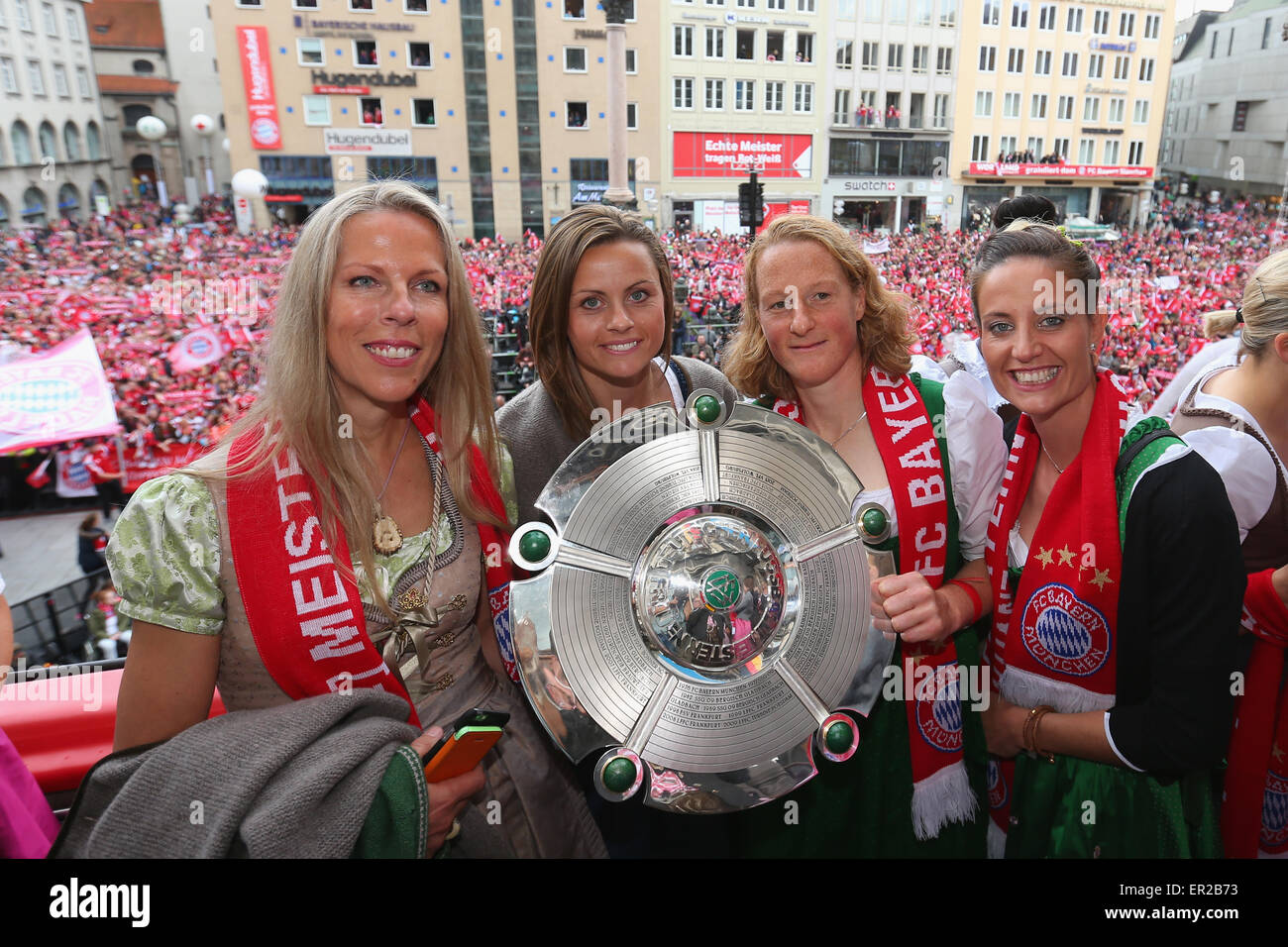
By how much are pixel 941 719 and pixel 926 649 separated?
126 mm

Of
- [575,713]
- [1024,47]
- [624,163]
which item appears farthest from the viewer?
[1024,47]

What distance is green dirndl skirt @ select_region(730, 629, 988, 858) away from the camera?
1.07 metres

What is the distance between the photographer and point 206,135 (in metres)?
12.5

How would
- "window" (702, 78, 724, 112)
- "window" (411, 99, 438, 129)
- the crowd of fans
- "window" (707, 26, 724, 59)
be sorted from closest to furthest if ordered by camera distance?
the crowd of fans < "window" (707, 26, 724, 59) < "window" (702, 78, 724, 112) < "window" (411, 99, 438, 129)

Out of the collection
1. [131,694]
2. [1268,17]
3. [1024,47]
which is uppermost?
[1268,17]

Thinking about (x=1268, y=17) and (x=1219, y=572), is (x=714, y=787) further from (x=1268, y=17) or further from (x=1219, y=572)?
(x=1268, y=17)

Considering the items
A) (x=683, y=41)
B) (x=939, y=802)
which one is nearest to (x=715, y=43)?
(x=683, y=41)

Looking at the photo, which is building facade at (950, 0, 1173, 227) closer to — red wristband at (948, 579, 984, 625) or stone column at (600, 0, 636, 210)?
stone column at (600, 0, 636, 210)

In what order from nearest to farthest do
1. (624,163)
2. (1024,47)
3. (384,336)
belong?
(384,336), (624,163), (1024,47)

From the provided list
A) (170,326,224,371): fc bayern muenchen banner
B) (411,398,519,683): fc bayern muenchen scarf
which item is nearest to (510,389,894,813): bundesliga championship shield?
(411,398,519,683): fc bayern muenchen scarf

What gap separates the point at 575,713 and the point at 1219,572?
762 millimetres

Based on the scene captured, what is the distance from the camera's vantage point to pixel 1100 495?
908 mm

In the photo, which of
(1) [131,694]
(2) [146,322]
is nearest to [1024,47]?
(1) [131,694]

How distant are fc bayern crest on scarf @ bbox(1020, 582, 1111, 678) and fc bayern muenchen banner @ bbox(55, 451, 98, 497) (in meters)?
5.55
